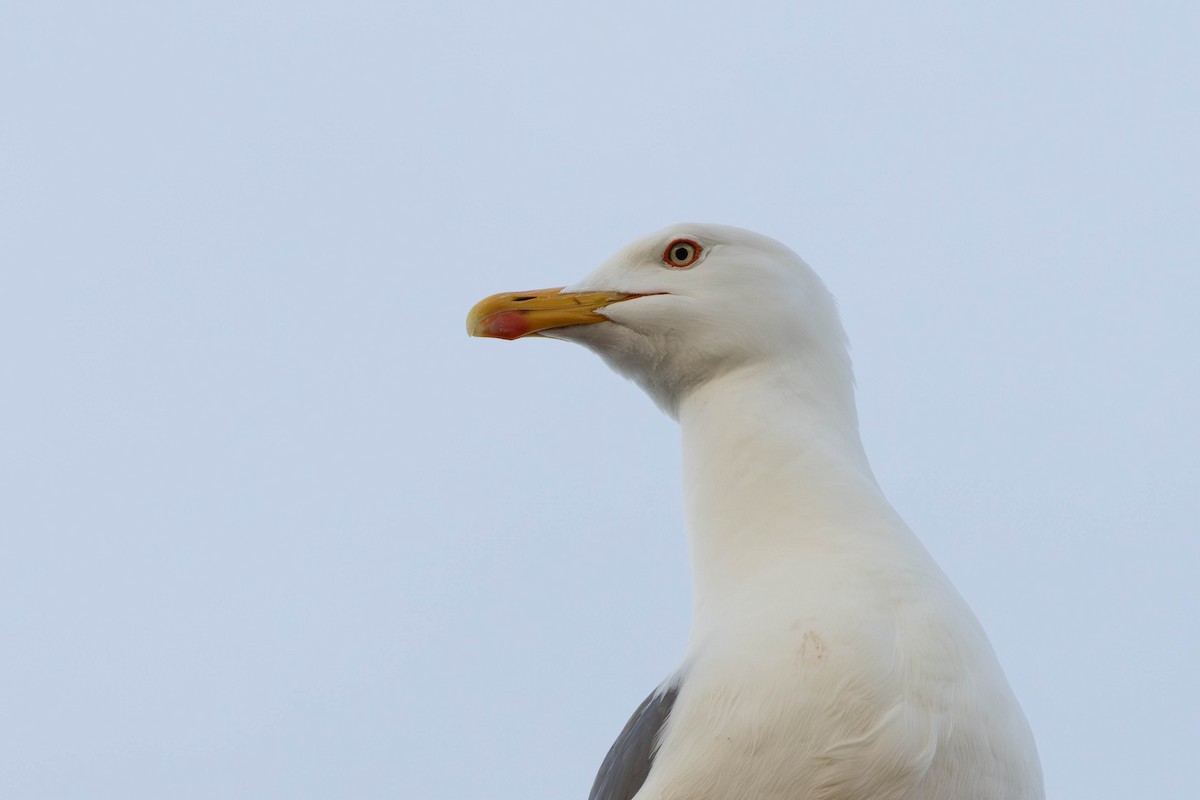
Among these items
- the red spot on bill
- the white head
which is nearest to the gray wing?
the white head

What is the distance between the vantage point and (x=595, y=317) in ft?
11.5

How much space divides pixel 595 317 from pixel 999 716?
144cm

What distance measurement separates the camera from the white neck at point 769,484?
2.90 metres

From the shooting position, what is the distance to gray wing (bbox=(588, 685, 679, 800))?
2709mm

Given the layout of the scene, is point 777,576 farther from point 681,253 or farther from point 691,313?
point 681,253

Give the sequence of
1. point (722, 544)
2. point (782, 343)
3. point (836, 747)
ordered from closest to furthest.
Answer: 1. point (836, 747)
2. point (722, 544)
3. point (782, 343)

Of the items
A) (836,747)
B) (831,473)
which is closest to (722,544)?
(831,473)

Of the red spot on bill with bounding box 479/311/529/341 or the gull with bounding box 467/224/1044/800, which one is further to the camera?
the red spot on bill with bounding box 479/311/529/341

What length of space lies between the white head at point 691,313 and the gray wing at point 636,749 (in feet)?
2.91

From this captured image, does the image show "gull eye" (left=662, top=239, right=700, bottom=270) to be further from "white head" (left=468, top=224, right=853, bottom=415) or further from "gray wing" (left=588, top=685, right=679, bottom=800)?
"gray wing" (left=588, top=685, right=679, bottom=800)

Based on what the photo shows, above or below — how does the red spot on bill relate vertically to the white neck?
above

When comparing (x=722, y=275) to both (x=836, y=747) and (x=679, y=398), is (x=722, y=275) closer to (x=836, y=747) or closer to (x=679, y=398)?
(x=679, y=398)

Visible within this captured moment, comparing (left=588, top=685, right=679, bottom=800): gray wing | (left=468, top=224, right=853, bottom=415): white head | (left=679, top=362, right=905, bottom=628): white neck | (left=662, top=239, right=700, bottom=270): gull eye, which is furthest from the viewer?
(left=662, top=239, right=700, bottom=270): gull eye

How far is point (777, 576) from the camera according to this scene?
2828mm
